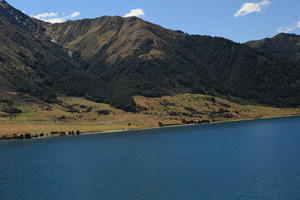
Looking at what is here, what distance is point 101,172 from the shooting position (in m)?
134

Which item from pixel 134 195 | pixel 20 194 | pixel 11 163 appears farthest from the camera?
pixel 11 163

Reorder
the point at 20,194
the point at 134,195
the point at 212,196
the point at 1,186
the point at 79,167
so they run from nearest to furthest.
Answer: the point at 212,196, the point at 134,195, the point at 20,194, the point at 1,186, the point at 79,167

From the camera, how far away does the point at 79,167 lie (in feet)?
495

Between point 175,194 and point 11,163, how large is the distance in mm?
102766

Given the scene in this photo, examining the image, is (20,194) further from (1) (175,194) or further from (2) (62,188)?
(1) (175,194)

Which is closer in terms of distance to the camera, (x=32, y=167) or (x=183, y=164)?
(x=183, y=164)

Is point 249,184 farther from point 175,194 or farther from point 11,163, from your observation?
point 11,163

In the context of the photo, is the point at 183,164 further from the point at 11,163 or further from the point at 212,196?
the point at 11,163

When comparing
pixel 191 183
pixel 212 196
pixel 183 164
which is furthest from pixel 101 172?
pixel 212 196

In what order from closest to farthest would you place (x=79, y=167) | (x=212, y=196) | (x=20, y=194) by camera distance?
(x=212, y=196) < (x=20, y=194) < (x=79, y=167)

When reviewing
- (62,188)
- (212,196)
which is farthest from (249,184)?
(62,188)

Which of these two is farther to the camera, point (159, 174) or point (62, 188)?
point (159, 174)

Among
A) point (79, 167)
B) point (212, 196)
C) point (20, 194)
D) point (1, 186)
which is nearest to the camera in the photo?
point (212, 196)

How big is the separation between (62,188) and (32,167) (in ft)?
164
